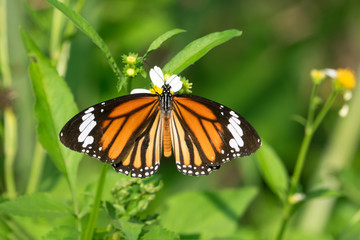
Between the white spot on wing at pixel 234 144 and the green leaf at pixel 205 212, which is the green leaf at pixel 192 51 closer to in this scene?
the white spot on wing at pixel 234 144

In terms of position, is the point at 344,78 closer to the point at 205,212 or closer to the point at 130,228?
the point at 205,212

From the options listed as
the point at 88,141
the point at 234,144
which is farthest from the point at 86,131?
the point at 234,144

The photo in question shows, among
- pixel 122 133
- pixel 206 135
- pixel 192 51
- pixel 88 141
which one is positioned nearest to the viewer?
pixel 192 51

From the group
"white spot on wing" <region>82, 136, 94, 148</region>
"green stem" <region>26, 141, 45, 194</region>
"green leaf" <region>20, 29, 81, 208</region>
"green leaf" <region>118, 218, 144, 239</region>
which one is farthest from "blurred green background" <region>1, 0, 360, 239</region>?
"green leaf" <region>118, 218, 144, 239</region>

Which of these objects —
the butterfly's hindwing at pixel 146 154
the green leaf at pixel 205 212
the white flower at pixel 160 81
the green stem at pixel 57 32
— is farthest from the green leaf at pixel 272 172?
the green stem at pixel 57 32

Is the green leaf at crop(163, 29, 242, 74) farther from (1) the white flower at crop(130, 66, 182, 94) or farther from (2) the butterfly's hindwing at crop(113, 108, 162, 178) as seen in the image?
(2) the butterfly's hindwing at crop(113, 108, 162, 178)

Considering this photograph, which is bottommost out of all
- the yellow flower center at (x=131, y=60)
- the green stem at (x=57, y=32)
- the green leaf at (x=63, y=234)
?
the green leaf at (x=63, y=234)
